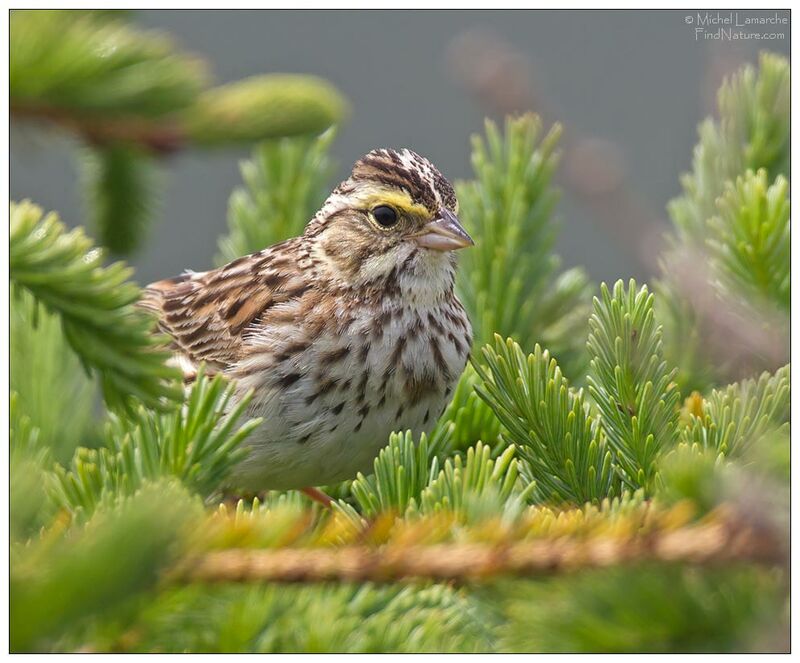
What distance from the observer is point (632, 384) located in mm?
1725

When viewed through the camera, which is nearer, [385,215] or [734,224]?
[734,224]

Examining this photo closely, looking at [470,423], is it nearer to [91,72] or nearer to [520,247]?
[520,247]

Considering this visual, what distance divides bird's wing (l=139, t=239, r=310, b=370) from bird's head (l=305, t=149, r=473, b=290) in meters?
0.11

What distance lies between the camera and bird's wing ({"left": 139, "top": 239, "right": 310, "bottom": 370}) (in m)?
3.00

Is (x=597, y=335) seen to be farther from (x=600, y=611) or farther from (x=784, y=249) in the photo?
(x=600, y=611)

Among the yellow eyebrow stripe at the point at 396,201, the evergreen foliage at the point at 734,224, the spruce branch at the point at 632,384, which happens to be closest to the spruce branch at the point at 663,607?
the spruce branch at the point at 632,384

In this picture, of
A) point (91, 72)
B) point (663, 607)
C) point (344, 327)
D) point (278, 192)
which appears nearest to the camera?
point (663, 607)

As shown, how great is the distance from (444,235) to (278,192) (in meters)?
0.62

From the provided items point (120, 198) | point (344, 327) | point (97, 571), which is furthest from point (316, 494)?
point (97, 571)

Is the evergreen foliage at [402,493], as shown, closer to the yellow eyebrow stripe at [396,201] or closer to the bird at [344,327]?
the bird at [344,327]

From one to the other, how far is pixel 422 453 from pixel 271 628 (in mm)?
457

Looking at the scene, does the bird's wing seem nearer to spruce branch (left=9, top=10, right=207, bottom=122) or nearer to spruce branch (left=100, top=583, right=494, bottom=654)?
spruce branch (left=9, top=10, right=207, bottom=122)

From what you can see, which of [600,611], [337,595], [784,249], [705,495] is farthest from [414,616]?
[784,249]

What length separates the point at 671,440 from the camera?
1741 mm
